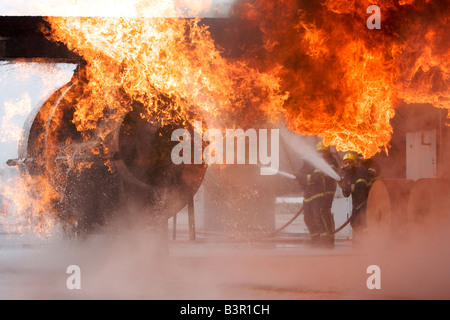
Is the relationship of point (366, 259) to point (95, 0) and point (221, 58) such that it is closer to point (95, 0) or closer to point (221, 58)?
point (221, 58)

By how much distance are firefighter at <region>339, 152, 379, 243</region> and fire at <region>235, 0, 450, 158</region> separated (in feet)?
9.13

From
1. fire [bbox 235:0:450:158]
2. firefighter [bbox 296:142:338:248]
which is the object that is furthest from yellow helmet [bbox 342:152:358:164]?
fire [bbox 235:0:450:158]

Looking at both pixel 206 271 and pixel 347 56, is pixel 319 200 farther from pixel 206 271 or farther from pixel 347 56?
pixel 347 56

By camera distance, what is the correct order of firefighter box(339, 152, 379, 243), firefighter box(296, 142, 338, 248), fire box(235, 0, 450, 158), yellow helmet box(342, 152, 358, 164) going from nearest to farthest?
fire box(235, 0, 450, 158), yellow helmet box(342, 152, 358, 164), firefighter box(339, 152, 379, 243), firefighter box(296, 142, 338, 248)

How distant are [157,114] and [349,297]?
2978mm

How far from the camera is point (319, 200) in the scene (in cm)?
952

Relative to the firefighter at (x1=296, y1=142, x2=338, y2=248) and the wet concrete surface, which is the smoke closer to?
the wet concrete surface

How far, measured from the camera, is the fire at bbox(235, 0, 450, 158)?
584 cm

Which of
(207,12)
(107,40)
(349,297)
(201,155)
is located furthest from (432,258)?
(107,40)

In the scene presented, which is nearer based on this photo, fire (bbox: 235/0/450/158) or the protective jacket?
fire (bbox: 235/0/450/158)

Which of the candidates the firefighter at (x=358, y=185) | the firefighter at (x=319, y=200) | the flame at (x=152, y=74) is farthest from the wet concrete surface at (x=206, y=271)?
the flame at (x=152, y=74)

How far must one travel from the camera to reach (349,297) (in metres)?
4.97

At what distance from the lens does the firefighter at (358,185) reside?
30.6ft

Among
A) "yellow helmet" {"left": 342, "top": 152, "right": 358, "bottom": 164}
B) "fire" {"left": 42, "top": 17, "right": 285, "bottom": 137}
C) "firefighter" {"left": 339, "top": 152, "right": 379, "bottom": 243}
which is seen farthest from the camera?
"firefighter" {"left": 339, "top": 152, "right": 379, "bottom": 243}
